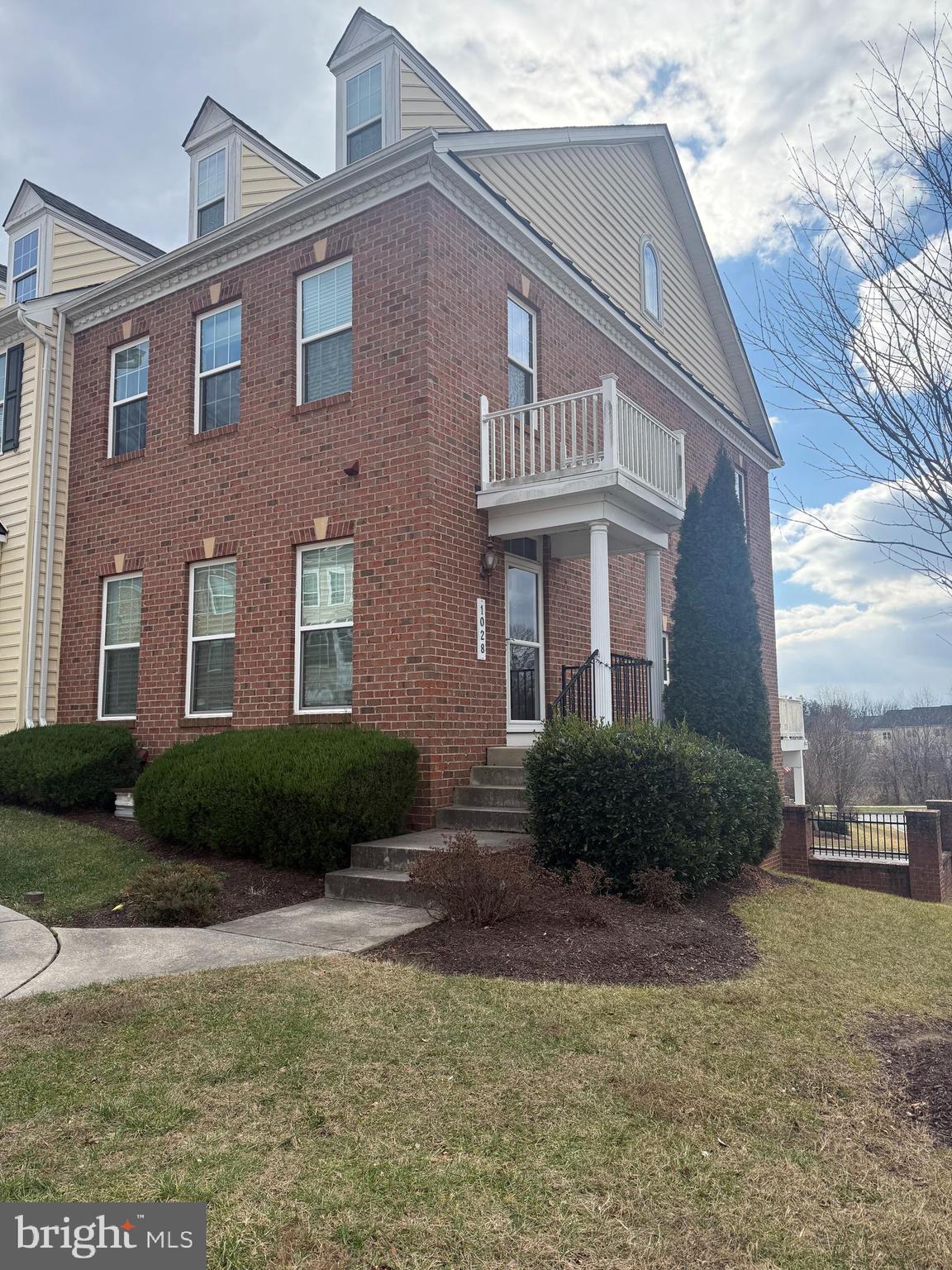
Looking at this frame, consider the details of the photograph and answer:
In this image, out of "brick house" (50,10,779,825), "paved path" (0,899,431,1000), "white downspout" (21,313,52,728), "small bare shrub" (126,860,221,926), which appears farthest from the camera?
"white downspout" (21,313,52,728)

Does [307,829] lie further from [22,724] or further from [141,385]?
[141,385]

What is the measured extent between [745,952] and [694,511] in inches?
233

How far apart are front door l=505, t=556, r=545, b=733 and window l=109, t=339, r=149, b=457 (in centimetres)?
575

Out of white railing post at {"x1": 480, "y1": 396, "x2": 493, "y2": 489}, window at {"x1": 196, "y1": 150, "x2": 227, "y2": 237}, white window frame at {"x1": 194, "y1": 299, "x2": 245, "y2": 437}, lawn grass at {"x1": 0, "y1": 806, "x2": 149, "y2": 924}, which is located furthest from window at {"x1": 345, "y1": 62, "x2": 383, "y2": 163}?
lawn grass at {"x1": 0, "y1": 806, "x2": 149, "y2": 924}

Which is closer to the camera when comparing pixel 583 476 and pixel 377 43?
pixel 583 476

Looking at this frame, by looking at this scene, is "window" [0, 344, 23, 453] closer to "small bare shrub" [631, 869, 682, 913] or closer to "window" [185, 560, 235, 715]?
"window" [185, 560, 235, 715]

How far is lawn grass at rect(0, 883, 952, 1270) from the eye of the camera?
100 inches

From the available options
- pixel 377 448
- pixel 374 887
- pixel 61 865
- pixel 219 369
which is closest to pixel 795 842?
pixel 377 448

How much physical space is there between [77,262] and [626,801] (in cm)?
1266

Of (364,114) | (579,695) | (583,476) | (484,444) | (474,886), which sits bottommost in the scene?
(474,886)

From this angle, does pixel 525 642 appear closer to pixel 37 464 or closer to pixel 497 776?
pixel 497 776

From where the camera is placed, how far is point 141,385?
1255 centimetres

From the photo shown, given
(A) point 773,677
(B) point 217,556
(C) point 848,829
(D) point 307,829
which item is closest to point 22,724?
(B) point 217,556

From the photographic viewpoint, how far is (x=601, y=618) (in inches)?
360
